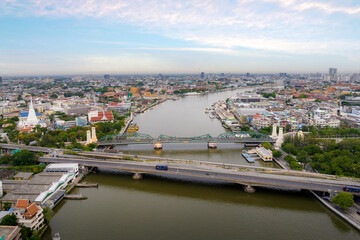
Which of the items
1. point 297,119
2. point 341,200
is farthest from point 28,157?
point 297,119

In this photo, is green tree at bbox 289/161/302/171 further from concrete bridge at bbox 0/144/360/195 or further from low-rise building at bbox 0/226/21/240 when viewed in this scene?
low-rise building at bbox 0/226/21/240

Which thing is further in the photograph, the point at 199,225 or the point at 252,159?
the point at 252,159

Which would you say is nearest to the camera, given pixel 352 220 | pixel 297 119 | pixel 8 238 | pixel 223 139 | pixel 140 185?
pixel 8 238

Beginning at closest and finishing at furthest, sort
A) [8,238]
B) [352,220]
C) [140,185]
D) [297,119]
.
→ [8,238], [352,220], [140,185], [297,119]

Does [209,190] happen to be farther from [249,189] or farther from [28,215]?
[28,215]

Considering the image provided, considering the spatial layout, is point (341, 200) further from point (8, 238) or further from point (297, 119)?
point (297, 119)

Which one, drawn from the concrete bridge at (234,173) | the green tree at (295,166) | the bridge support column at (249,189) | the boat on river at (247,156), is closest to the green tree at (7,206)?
the concrete bridge at (234,173)

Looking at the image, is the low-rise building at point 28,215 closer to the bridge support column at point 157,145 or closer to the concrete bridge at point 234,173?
the concrete bridge at point 234,173
